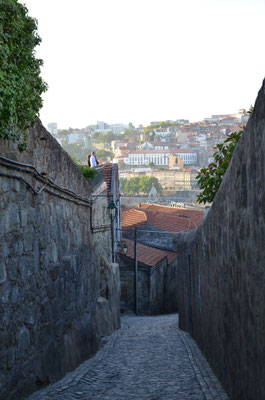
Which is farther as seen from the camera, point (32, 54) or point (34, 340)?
point (34, 340)

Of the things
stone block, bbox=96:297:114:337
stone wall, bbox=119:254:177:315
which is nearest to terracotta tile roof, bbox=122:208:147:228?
stone wall, bbox=119:254:177:315

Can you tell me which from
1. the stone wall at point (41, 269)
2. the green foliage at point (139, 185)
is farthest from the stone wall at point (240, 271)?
the green foliage at point (139, 185)

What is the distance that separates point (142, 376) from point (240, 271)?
298cm

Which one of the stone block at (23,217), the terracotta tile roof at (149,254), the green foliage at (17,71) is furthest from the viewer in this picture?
the terracotta tile roof at (149,254)

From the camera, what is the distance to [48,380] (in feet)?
18.2

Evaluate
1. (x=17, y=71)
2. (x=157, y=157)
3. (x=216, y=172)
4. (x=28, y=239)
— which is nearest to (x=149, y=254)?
(x=216, y=172)

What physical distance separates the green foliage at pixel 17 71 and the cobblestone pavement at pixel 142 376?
2.66m

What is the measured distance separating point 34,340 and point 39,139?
2.14 m

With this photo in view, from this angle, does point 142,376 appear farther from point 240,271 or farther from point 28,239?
point 240,271

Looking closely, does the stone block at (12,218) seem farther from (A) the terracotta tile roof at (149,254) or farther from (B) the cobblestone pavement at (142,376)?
(A) the terracotta tile roof at (149,254)

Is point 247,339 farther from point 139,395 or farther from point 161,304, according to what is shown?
point 161,304

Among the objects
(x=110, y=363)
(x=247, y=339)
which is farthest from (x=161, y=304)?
(x=247, y=339)

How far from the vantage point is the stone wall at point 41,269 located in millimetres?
4438

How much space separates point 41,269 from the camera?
5539 mm
